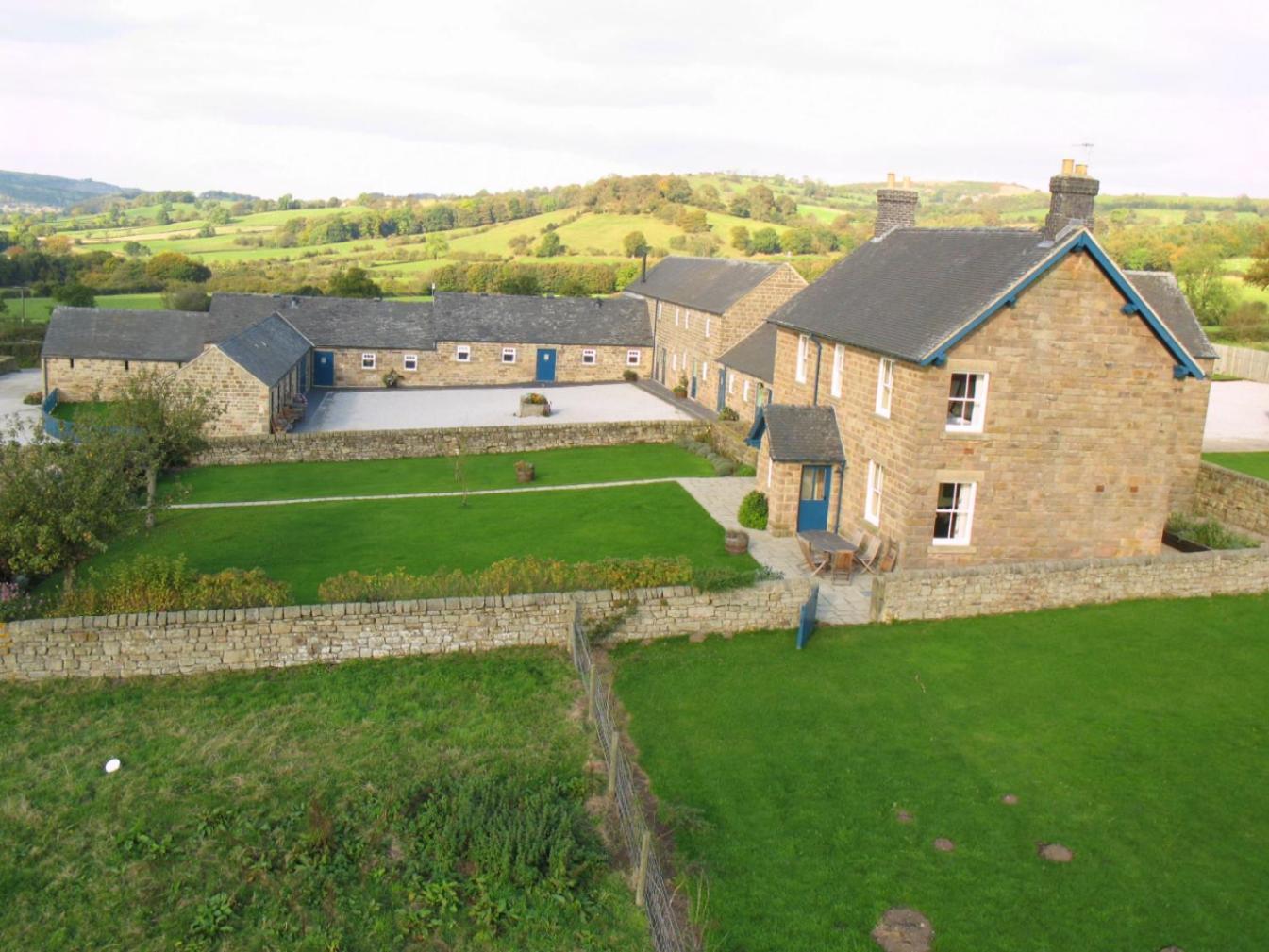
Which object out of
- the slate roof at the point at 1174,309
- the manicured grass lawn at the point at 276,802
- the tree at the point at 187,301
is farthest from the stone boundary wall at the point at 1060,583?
the tree at the point at 187,301

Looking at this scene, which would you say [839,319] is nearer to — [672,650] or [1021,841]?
[672,650]

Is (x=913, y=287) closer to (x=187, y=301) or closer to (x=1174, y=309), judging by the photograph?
(x=1174, y=309)

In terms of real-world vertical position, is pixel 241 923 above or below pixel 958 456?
below

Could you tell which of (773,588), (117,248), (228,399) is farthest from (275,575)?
(117,248)

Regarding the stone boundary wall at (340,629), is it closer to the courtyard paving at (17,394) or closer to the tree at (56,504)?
the tree at (56,504)

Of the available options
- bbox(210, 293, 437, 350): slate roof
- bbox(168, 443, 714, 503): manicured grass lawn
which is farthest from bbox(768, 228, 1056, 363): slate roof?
bbox(210, 293, 437, 350): slate roof

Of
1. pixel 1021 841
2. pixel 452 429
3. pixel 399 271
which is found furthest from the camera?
pixel 399 271
